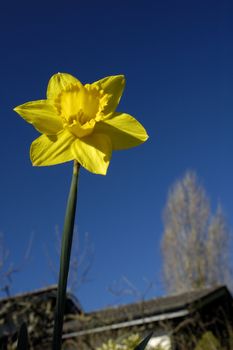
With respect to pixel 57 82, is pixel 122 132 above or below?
below

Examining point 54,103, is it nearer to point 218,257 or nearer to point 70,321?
point 70,321

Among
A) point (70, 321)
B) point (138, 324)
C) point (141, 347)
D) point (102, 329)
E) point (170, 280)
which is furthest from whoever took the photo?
point (170, 280)

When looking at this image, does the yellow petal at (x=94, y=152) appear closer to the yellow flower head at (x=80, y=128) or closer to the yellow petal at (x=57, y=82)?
the yellow flower head at (x=80, y=128)

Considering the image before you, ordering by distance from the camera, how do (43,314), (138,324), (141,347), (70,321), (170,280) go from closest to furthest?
(141,347)
(43,314)
(138,324)
(70,321)
(170,280)

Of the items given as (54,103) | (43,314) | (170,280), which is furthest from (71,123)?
(170,280)

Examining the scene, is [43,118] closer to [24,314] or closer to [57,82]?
[57,82]

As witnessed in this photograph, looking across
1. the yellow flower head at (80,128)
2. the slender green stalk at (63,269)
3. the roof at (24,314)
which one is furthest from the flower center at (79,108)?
the roof at (24,314)

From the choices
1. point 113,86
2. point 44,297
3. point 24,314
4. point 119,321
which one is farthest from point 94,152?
point 119,321
